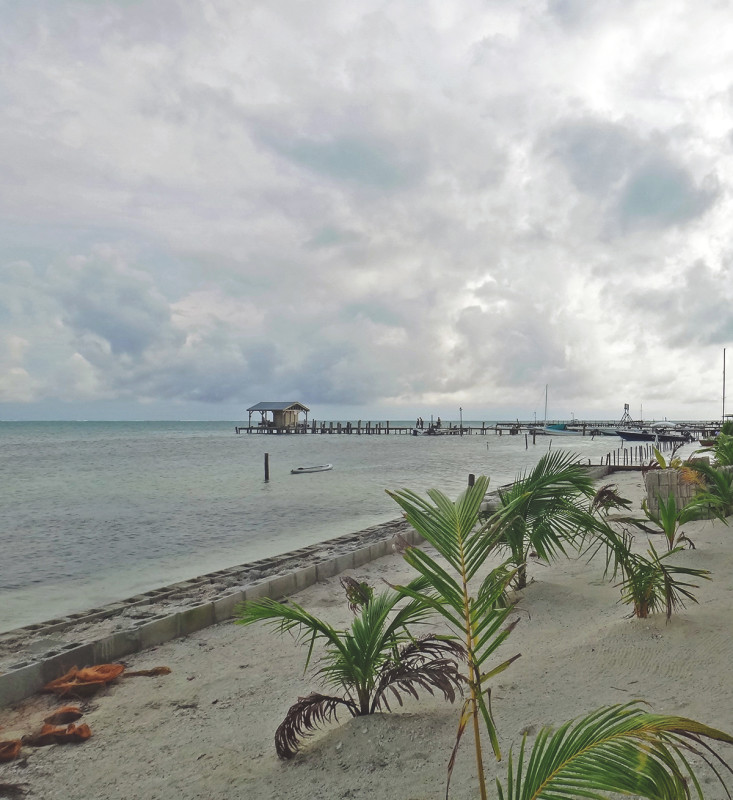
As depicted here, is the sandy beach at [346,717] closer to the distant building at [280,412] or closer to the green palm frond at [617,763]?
the green palm frond at [617,763]

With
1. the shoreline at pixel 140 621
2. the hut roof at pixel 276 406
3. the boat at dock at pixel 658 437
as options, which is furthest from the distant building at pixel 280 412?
the shoreline at pixel 140 621

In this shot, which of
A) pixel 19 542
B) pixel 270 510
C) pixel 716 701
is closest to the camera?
pixel 716 701

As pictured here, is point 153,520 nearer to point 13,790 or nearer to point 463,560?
point 13,790

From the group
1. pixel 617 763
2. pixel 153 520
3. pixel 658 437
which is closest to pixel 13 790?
pixel 617 763

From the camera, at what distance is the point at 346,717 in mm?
3822

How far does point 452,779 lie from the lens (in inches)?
105

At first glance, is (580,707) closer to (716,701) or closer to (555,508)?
(716,701)

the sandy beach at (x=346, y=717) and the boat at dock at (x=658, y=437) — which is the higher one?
the boat at dock at (x=658, y=437)

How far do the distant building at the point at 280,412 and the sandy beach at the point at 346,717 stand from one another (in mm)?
73629

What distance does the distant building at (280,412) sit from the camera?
78.6m

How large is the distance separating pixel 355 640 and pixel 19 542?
13230 mm

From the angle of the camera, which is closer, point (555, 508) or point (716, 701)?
point (716, 701)

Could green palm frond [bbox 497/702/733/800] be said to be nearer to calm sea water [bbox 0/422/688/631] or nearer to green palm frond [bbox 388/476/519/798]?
green palm frond [bbox 388/476/519/798]

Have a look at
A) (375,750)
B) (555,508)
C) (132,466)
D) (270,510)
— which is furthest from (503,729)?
(132,466)
